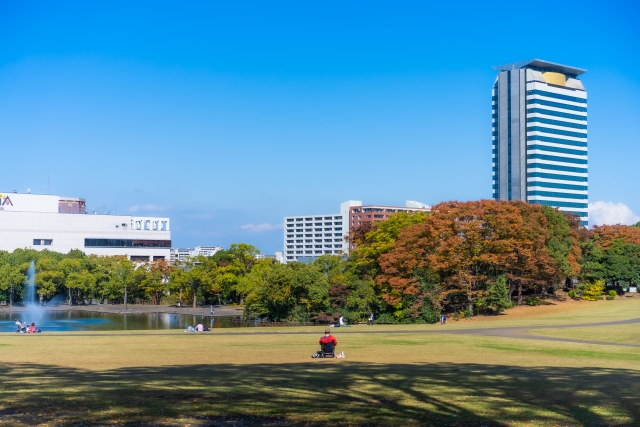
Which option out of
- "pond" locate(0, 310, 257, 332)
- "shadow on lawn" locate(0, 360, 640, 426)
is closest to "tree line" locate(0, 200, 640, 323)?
"pond" locate(0, 310, 257, 332)

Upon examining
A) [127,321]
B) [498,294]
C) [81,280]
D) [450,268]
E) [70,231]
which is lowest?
[127,321]

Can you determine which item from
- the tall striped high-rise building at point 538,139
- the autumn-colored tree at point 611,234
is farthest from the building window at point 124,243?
the autumn-colored tree at point 611,234

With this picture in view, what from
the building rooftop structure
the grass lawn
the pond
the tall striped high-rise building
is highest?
the building rooftop structure

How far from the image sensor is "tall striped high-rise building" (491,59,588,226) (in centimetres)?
18975

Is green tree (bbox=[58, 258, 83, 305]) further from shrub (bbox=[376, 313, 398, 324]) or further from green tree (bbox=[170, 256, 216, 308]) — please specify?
shrub (bbox=[376, 313, 398, 324])

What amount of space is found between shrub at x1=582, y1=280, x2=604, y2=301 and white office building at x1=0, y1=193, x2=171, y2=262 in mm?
104222

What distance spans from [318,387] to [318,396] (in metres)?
1.46

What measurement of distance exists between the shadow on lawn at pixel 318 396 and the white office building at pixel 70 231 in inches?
5380

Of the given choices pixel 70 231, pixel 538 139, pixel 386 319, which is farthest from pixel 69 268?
pixel 538 139

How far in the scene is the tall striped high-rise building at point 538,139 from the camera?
189750 millimetres

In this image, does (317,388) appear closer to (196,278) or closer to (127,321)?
(127,321)

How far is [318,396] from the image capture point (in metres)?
15.8

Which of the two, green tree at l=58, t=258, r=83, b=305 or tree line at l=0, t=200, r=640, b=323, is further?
green tree at l=58, t=258, r=83, b=305

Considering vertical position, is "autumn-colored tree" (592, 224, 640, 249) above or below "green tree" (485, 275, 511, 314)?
above
